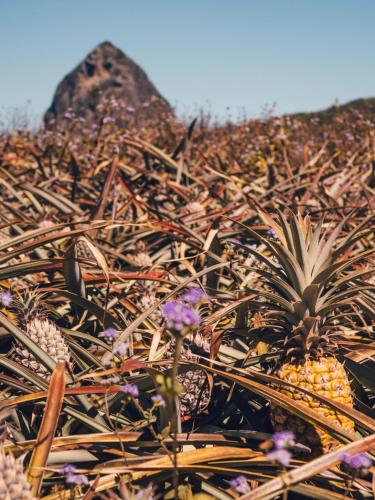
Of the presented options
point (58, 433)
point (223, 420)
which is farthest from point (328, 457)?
point (58, 433)

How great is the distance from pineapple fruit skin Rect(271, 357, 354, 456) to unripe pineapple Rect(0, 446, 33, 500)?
0.86 metres

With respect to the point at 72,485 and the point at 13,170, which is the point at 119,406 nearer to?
the point at 72,485

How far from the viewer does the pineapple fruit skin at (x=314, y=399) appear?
6.10ft

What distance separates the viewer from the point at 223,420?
2156 millimetres

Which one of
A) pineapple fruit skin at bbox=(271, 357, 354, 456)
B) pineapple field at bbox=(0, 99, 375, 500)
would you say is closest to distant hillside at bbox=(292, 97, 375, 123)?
pineapple field at bbox=(0, 99, 375, 500)

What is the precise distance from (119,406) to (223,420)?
41 cm

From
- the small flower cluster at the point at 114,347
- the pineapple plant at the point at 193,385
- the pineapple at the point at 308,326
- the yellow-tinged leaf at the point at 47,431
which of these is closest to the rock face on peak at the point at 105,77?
the pineapple plant at the point at 193,385

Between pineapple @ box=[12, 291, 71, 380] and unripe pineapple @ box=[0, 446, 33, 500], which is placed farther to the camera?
pineapple @ box=[12, 291, 71, 380]

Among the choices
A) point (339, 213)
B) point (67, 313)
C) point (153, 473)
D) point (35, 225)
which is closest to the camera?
point (153, 473)

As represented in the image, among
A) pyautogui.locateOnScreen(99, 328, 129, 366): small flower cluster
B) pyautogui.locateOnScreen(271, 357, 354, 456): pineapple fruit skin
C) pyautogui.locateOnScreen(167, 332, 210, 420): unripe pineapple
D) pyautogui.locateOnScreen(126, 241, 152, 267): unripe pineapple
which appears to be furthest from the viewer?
pyautogui.locateOnScreen(126, 241, 152, 267): unripe pineapple

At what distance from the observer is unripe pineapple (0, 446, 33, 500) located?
133 cm

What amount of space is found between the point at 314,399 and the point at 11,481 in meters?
0.99

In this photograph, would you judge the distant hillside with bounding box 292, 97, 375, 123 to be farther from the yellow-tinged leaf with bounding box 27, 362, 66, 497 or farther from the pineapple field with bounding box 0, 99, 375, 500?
the yellow-tinged leaf with bounding box 27, 362, 66, 497

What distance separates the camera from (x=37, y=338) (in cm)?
211
